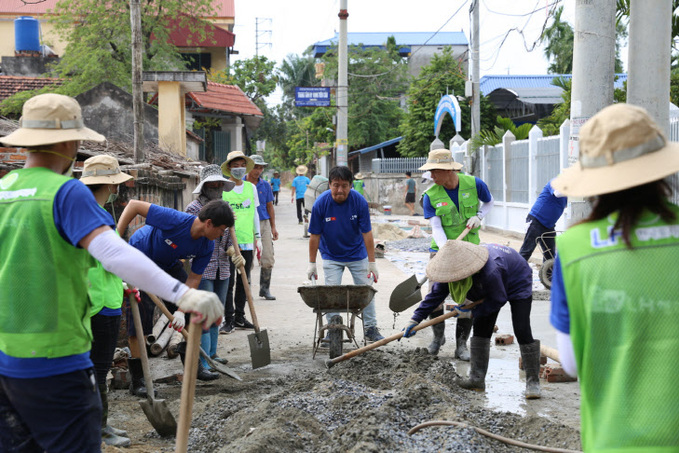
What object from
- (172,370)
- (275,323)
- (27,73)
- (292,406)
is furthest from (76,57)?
(292,406)


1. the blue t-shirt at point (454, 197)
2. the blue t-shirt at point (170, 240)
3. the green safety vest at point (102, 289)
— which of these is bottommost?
the green safety vest at point (102, 289)

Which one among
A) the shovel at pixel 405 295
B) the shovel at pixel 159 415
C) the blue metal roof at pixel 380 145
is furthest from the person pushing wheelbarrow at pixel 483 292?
the blue metal roof at pixel 380 145

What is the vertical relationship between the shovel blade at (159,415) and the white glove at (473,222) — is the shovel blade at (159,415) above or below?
below

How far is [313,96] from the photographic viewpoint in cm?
2305

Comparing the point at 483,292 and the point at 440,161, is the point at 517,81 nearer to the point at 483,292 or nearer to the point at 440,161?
the point at 440,161

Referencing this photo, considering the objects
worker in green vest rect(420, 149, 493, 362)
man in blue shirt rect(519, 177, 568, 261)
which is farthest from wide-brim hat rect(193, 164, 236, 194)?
man in blue shirt rect(519, 177, 568, 261)

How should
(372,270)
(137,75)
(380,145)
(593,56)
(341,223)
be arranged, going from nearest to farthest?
(593,56)
(341,223)
(372,270)
(137,75)
(380,145)

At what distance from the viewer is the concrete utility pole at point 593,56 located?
6125mm

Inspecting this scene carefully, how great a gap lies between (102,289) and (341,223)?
3.29 m

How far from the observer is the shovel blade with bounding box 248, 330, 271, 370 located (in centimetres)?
650

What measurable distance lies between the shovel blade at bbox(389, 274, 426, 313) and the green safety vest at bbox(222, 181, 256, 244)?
6.73 feet

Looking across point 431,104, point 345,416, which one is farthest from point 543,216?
point 431,104

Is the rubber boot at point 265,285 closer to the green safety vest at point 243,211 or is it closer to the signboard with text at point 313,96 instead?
the green safety vest at point 243,211

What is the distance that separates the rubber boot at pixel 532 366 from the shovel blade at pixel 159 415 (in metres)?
2.69
